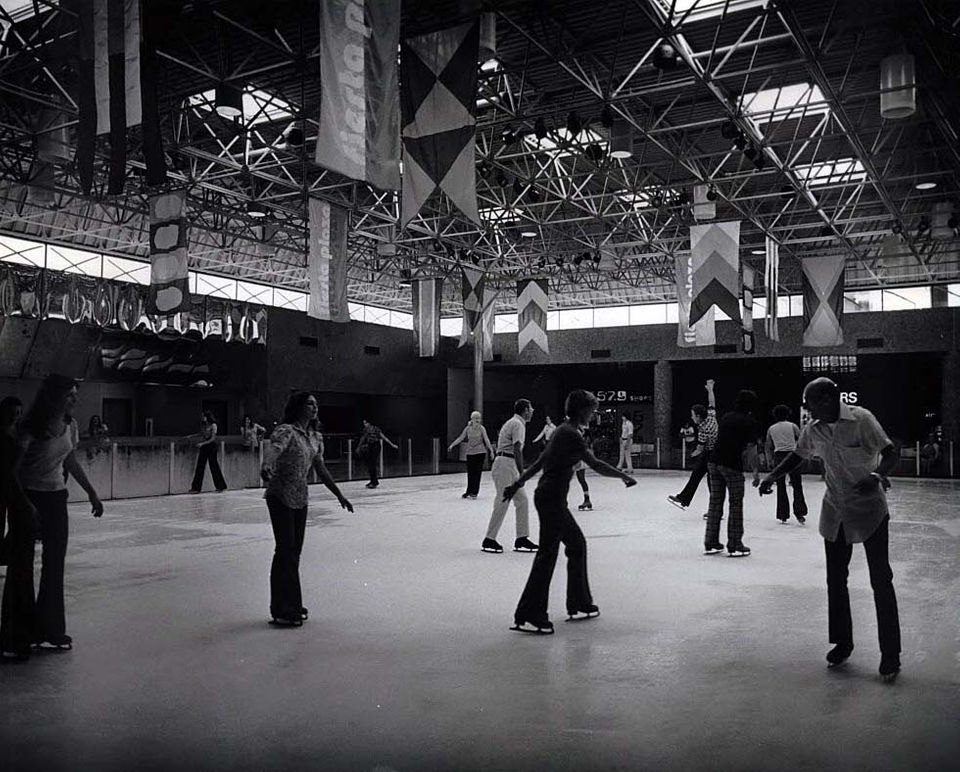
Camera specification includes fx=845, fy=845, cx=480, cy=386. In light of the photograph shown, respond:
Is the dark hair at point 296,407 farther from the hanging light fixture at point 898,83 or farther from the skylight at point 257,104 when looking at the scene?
the skylight at point 257,104

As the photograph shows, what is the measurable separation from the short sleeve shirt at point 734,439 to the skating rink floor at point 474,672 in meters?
1.05

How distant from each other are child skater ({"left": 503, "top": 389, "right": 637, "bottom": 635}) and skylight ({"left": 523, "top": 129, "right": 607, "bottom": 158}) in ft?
46.4

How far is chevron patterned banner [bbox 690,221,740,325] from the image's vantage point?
51.8 feet

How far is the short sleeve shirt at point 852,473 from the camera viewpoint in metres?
4.84

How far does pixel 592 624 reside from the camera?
6.04 m

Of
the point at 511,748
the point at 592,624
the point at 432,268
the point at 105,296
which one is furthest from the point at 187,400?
the point at 511,748

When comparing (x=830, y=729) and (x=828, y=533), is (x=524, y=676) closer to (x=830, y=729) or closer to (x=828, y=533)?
(x=830, y=729)

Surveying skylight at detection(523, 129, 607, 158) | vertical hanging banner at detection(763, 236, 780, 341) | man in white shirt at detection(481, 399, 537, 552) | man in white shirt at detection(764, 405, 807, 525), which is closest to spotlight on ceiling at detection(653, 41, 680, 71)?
skylight at detection(523, 129, 607, 158)

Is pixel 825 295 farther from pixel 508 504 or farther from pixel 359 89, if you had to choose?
pixel 359 89

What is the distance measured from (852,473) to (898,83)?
38.1 ft

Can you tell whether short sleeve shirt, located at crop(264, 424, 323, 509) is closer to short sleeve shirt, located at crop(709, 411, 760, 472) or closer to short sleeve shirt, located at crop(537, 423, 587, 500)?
short sleeve shirt, located at crop(537, 423, 587, 500)

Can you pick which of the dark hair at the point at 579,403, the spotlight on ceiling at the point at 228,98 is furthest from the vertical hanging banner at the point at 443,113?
the spotlight on ceiling at the point at 228,98

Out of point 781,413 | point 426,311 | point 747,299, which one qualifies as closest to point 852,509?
point 781,413

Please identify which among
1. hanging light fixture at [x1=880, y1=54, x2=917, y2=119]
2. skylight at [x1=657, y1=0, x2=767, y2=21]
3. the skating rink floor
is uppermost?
skylight at [x1=657, y1=0, x2=767, y2=21]
